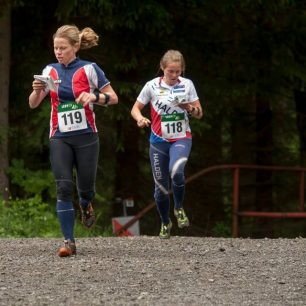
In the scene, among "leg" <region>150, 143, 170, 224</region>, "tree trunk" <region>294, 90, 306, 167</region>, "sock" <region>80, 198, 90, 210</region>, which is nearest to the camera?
"sock" <region>80, 198, 90, 210</region>

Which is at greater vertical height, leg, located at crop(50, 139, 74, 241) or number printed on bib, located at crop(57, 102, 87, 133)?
number printed on bib, located at crop(57, 102, 87, 133)

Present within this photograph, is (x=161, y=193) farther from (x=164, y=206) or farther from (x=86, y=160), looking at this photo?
(x=86, y=160)

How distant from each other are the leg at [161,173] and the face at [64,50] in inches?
80.9

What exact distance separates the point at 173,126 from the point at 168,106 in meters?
0.22

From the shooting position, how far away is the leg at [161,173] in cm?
1208

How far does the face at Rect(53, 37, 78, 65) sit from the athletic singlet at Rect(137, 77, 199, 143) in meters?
1.77

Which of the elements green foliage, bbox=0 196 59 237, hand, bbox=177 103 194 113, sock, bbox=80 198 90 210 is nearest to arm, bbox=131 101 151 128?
hand, bbox=177 103 194 113

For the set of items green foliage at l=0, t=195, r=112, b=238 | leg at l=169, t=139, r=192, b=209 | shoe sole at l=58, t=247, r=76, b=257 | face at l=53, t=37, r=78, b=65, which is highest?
face at l=53, t=37, r=78, b=65

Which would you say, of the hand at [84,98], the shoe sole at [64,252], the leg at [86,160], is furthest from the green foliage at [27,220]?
the hand at [84,98]

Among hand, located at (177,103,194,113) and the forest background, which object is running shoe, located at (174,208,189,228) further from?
the forest background

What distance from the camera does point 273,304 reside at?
26.0 feet

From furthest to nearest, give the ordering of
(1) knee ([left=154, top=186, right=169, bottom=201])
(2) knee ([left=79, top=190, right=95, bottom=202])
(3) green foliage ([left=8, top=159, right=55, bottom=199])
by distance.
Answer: (3) green foliage ([left=8, top=159, right=55, bottom=199])
(1) knee ([left=154, top=186, right=169, bottom=201])
(2) knee ([left=79, top=190, right=95, bottom=202])

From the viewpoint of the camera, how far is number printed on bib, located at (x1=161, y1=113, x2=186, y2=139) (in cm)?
1186

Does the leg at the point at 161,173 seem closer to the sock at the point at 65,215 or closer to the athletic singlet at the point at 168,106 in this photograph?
the athletic singlet at the point at 168,106
